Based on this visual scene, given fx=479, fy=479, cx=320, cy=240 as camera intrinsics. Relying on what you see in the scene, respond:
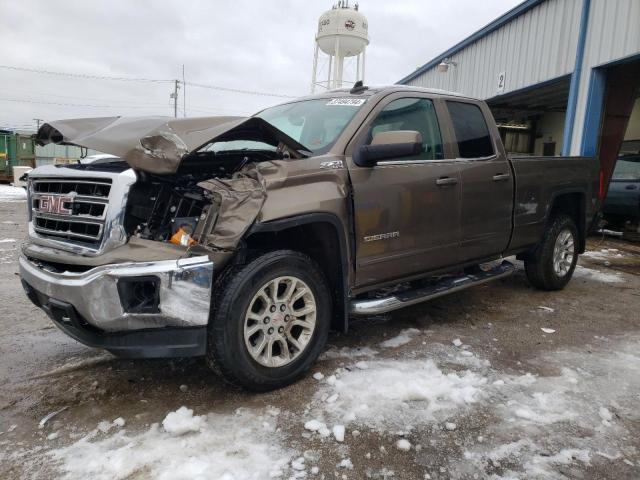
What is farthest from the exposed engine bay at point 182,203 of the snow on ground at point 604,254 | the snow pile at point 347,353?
the snow on ground at point 604,254

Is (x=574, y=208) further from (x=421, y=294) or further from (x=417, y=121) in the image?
(x=421, y=294)

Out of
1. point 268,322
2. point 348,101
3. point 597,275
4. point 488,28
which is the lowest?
point 597,275

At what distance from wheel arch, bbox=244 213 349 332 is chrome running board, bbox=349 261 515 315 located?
130mm

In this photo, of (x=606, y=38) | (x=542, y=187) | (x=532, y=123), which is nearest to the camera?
(x=542, y=187)

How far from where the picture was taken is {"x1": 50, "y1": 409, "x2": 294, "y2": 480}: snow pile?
6.94 ft

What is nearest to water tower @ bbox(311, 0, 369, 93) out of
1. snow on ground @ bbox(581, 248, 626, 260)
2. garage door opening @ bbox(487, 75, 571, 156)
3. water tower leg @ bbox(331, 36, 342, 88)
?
water tower leg @ bbox(331, 36, 342, 88)

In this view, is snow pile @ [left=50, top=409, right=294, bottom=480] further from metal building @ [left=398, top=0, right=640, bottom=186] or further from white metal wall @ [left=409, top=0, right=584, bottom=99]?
white metal wall @ [left=409, top=0, right=584, bottom=99]

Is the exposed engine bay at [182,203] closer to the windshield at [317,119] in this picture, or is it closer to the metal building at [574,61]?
the windshield at [317,119]

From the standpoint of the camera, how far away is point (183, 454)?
2.24m

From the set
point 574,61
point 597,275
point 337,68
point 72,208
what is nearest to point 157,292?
point 72,208

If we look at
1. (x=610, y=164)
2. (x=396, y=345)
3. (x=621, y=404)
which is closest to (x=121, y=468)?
(x=396, y=345)

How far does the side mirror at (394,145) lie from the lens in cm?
299

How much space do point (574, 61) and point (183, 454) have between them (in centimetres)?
956

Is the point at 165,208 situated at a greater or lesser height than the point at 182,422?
greater
